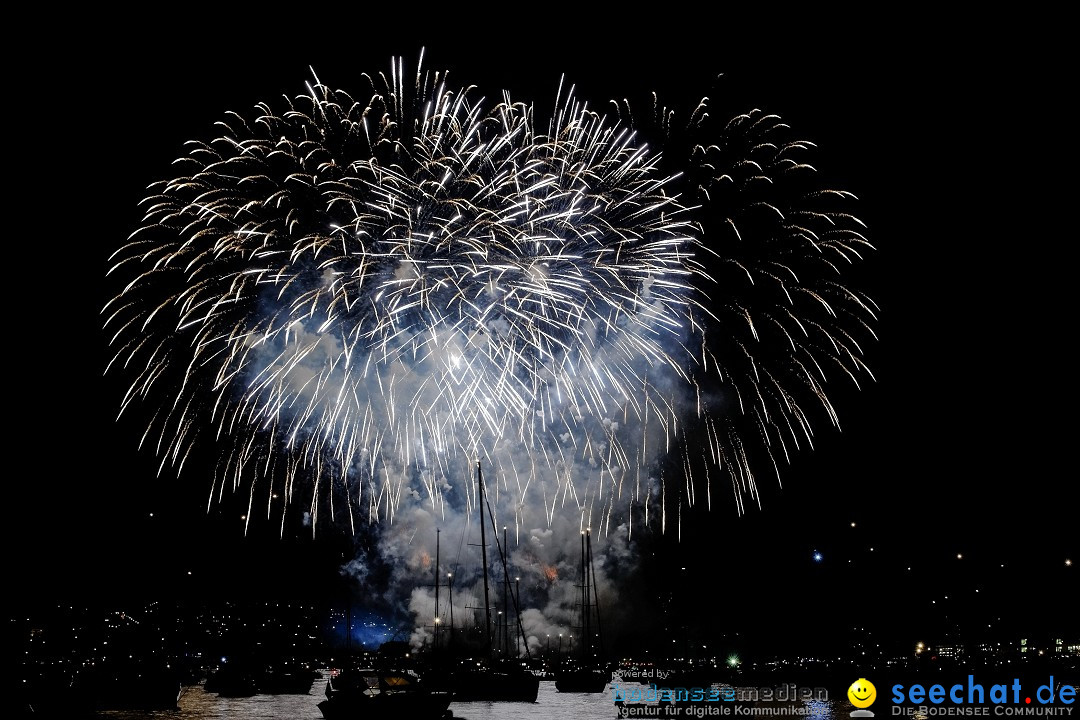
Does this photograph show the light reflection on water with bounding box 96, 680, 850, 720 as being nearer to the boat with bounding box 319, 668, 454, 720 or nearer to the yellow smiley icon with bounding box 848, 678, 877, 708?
the yellow smiley icon with bounding box 848, 678, 877, 708

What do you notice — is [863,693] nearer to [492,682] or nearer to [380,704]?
[380,704]

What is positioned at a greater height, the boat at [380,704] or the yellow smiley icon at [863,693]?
the yellow smiley icon at [863,693]

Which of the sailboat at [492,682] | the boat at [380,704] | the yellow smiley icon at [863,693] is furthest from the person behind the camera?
the sailboat at [492,682]

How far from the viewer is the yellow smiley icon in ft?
138

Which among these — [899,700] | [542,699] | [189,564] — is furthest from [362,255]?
[189,564]

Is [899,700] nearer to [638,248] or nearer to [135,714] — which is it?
[638,248]

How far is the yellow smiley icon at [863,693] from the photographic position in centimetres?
4216

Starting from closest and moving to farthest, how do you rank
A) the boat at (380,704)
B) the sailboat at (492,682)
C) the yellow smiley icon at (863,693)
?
the yellow smiley icon at (863,693) < the boat at (380,704) < the sailboat at (492,682)

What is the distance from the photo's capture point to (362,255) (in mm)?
37969

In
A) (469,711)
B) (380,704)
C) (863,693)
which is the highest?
(863,693)

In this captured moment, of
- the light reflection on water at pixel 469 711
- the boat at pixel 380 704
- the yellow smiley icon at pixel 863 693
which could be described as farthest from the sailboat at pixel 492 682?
the yellow smiley icon at pixel 863 693

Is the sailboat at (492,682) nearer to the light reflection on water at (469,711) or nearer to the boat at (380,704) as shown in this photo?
the light reflection on water at (469,711)

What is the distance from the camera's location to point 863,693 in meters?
42.5

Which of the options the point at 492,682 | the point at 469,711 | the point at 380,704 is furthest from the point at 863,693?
the point at 492,682
